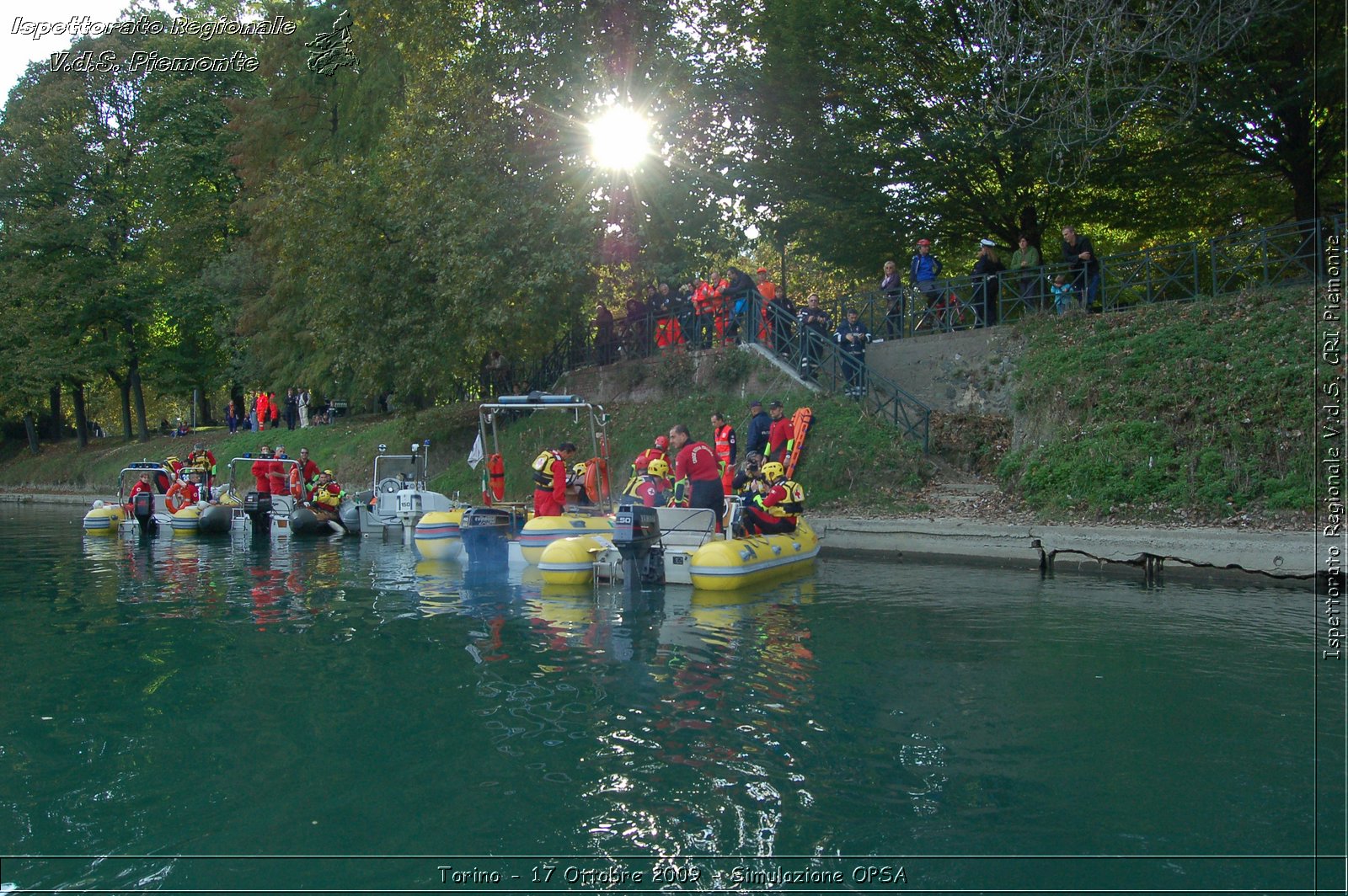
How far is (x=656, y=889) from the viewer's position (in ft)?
15.4

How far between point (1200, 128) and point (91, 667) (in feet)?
62.2

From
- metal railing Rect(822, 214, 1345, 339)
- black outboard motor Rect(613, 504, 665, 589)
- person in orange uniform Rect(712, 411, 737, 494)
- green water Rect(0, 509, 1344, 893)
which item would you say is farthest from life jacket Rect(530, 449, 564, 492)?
metal railing Rect(822, 214, 1345, 339)

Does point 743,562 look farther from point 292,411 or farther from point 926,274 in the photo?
point 292,411

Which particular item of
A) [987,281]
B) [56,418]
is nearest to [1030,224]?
[987,281]

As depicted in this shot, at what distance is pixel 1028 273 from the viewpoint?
1827 cm

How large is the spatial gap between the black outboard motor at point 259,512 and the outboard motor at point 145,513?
2408mm

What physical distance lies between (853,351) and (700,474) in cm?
709

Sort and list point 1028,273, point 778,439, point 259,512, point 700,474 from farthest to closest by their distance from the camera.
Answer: point 259,512 < point 1028,273 < point 778,439 < point 700,474

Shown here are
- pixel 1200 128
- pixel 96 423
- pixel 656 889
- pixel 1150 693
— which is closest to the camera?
pixel 656 889

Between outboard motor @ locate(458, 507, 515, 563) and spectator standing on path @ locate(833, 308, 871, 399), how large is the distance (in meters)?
7.15

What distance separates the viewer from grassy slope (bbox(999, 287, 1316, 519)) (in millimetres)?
12898

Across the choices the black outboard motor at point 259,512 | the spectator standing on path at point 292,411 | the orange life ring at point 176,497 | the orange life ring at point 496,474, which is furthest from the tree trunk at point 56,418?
the orange life ring at point 496,474

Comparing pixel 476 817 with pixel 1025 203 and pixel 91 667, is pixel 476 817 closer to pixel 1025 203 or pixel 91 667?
pixel 91 667

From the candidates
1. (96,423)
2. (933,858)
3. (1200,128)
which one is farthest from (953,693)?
(96,423)
